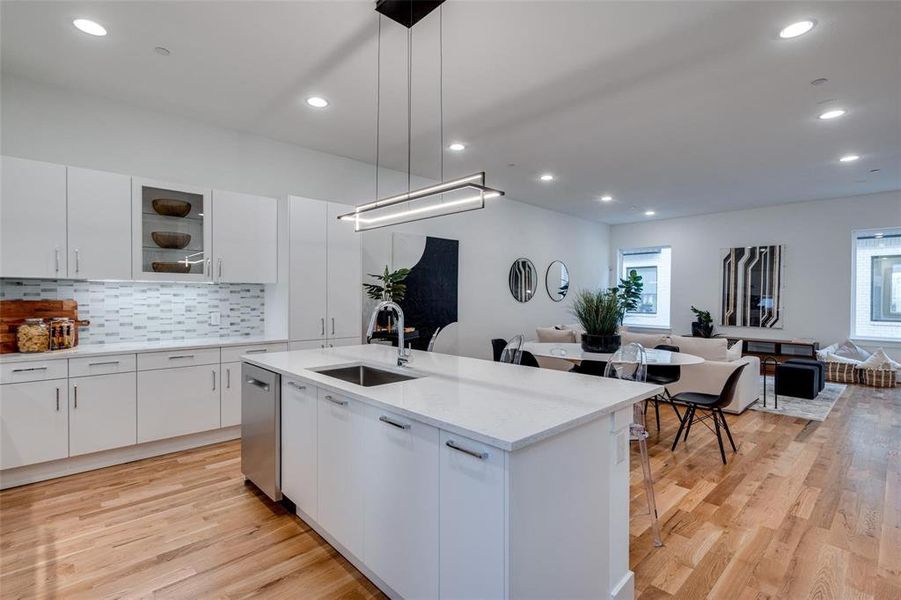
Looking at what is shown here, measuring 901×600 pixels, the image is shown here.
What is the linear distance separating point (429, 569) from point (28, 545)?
2.26 meters

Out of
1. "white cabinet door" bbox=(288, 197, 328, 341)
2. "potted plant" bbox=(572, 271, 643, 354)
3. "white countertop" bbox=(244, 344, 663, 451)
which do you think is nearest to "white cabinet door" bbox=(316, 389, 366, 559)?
"white countertop" bbox=(244, 344, 663, 451)

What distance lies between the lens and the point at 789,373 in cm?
567

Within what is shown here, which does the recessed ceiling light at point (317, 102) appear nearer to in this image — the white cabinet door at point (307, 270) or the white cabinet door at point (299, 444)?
the white cabinet door at point (307, 270)

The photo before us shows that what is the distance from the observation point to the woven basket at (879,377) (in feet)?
20.3

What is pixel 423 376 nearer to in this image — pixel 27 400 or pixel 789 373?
pixel 27 400

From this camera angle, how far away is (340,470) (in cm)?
210

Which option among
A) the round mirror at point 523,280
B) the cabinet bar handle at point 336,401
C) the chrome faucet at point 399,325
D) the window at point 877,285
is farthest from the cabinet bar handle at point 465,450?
the window at point 877,285

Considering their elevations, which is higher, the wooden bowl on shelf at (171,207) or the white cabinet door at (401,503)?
the wooden bowl on shelf at (171,207)

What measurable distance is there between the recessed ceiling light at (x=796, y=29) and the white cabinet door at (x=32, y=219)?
480 cm

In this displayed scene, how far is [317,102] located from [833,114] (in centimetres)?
430

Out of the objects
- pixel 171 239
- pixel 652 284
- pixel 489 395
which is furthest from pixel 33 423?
pixel 652 284

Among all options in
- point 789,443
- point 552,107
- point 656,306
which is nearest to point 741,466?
point 789,443

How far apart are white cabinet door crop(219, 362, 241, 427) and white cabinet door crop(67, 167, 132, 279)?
3.48ft

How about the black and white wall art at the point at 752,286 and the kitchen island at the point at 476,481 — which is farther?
the black and white wall art at the point at 752,286
